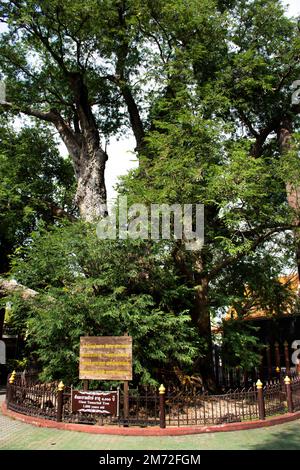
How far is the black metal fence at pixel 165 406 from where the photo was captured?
1045 centimetres

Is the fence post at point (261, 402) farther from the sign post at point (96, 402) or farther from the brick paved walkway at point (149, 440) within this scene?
the sign post at point (96, 402)

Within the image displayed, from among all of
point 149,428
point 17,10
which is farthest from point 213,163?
point 17,10

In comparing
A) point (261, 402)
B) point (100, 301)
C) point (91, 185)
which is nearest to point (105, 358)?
point (100, 301)

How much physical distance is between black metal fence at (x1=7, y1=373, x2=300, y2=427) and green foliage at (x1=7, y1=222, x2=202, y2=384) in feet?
2.87

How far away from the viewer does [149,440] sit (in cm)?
934

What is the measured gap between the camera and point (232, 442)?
29.5 ft

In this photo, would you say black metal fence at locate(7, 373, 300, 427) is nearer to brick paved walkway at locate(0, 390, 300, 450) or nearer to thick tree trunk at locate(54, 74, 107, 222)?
brick paved walkway at locate(0, 390, 300, 450)

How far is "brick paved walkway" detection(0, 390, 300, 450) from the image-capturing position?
8.69 metres

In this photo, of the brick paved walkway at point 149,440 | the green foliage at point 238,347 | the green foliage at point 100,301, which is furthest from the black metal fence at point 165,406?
the green foliage at point 238,347

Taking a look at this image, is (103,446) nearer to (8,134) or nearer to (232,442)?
(232,442)

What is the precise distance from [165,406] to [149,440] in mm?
→ 2260

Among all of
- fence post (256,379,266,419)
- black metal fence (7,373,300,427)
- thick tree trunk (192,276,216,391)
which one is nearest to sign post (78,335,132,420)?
black metal fence (7,373,300,427)

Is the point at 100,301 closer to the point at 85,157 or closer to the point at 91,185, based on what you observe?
the point at 91,185

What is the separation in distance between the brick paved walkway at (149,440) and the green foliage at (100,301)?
2.39m
